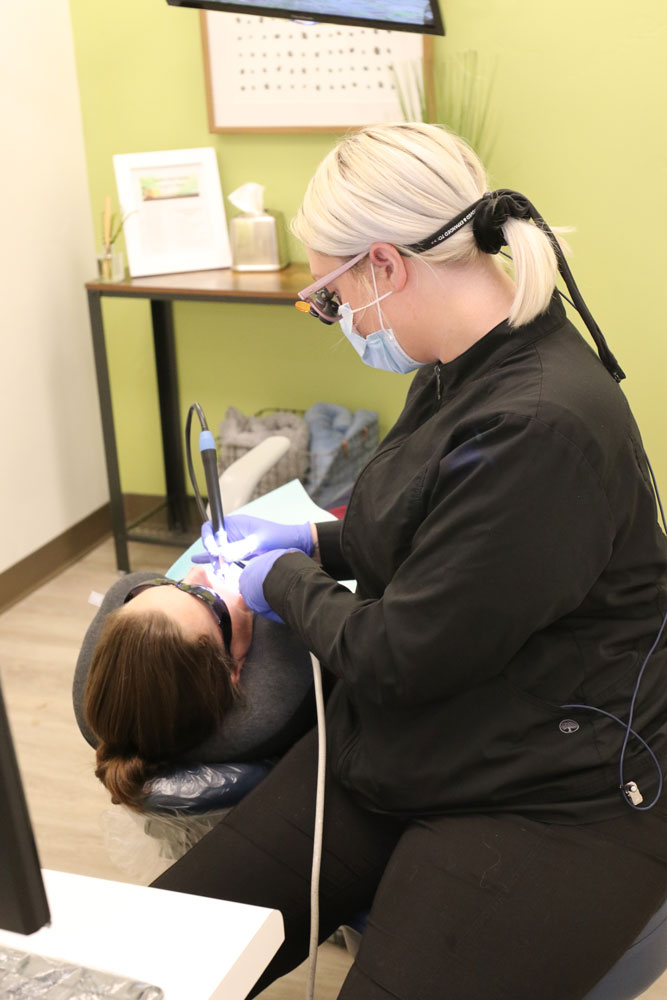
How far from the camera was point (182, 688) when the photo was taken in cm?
140

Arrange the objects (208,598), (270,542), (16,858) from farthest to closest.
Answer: (270,542) < (208,598) < (16,858)

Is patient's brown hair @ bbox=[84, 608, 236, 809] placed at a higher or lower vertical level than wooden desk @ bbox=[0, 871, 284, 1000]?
lower

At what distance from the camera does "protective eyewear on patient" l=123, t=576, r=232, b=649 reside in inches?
58.9

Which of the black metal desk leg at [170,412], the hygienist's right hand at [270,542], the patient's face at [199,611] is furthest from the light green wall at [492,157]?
the patient's face at [199,611]

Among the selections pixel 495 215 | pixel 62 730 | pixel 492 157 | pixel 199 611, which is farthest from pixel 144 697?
pixel 492 157

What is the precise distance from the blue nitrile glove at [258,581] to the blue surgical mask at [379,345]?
30 cm

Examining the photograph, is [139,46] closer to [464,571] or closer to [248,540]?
[248,540]

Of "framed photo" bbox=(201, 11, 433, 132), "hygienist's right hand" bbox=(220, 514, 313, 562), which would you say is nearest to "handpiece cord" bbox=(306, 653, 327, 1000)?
"hygienist's right hand" bbox=(220, 514, 313, 562)

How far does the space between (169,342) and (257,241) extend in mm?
512

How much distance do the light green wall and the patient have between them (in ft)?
4.50

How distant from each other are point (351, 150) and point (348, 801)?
0.86 metres

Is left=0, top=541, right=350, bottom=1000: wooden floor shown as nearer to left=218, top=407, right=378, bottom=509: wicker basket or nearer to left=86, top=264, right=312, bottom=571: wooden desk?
left=86, top=264, right=312, bottom=571: wooden desk

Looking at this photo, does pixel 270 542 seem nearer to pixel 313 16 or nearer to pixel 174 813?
pixel 174 813

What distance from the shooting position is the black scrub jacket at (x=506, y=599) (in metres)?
1.08
